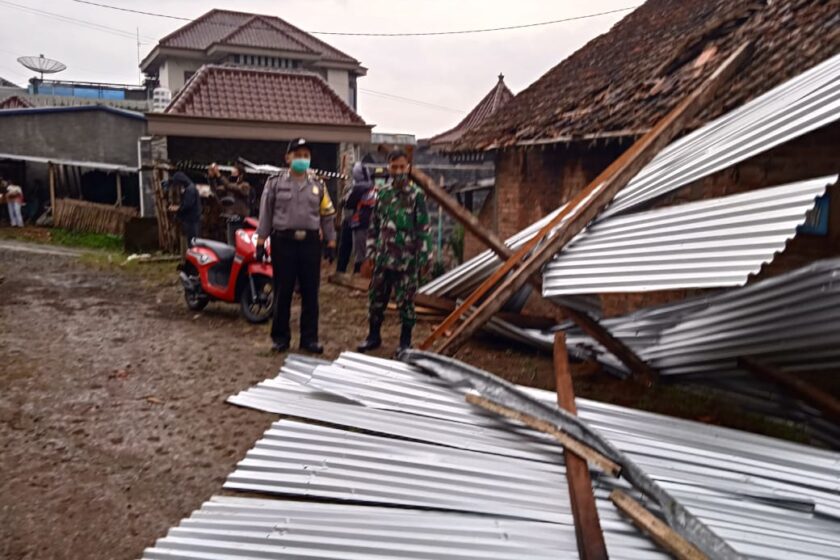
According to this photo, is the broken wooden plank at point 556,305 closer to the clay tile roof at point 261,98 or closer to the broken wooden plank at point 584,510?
the broken wooden plank at point 584,510

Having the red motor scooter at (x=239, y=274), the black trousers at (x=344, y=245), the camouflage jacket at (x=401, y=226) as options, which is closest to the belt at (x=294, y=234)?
the camouflage jacket at (x=401, y=226)

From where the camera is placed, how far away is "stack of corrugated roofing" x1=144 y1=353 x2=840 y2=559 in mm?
2525

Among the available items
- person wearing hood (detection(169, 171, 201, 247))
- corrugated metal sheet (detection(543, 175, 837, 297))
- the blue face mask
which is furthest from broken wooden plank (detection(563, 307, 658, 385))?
person wearing hood (detection(169, 171, 201, 247))

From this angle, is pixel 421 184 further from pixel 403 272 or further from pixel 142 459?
pixel 142 459

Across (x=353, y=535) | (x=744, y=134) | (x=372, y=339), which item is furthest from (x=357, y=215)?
(x=353, y=535)

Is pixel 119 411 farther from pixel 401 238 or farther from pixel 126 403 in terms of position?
pixel 401 238

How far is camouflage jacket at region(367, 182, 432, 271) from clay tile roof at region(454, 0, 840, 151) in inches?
94.4

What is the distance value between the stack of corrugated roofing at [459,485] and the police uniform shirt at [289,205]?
228 centimetres

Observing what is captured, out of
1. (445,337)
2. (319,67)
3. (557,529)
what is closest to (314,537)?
(557,529)

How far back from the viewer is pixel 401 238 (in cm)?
600

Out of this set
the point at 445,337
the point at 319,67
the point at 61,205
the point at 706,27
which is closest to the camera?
the point at 445,337

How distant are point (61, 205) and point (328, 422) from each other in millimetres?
17621

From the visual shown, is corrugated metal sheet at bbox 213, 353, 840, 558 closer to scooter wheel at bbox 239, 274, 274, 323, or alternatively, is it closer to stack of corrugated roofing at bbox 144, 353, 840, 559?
stack of corrugated roofing at bbox 144, 353, 840, 559

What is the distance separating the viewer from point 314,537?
254 centimetres
